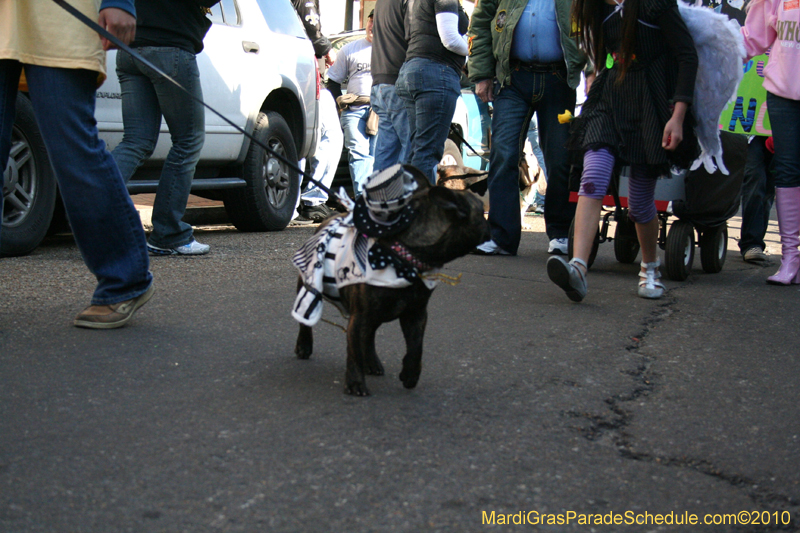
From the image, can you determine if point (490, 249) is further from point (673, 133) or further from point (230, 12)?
point (230, 12)

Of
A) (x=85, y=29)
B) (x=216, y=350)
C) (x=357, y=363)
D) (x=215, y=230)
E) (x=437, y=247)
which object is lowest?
(x=215, y=230)

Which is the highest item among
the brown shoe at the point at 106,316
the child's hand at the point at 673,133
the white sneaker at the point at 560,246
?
the child's hand at the point at 673,133

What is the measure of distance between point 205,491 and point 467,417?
0.86m

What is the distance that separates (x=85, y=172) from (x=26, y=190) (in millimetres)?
1979

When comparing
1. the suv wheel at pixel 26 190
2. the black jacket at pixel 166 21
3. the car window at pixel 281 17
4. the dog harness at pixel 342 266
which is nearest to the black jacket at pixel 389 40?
the car window at pixel 281 17

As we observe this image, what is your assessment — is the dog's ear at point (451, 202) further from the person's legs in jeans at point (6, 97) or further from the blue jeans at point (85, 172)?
the person's legs in jeans at point (6, 97)

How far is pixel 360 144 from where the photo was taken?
8422mm

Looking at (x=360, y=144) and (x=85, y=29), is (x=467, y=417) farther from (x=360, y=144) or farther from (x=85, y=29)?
(x=360, y=144)

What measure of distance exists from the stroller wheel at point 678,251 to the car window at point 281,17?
3.78 metres

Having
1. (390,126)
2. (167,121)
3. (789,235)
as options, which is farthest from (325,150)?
(789,235)

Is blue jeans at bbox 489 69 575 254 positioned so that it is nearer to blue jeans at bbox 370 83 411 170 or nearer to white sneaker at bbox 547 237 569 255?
Answer: white sneaker at bbox 547 237 569 255

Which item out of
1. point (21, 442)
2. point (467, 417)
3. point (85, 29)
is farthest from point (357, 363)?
point (85, 29)

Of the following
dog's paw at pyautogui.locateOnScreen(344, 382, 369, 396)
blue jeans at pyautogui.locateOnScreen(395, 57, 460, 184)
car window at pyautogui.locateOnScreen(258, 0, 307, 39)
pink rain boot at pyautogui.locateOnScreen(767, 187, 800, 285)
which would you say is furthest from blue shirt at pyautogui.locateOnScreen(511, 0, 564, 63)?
dog's paw at pyautogui.locateOnScreen(344, 382, 369, 396)

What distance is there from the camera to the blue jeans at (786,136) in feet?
16.6
